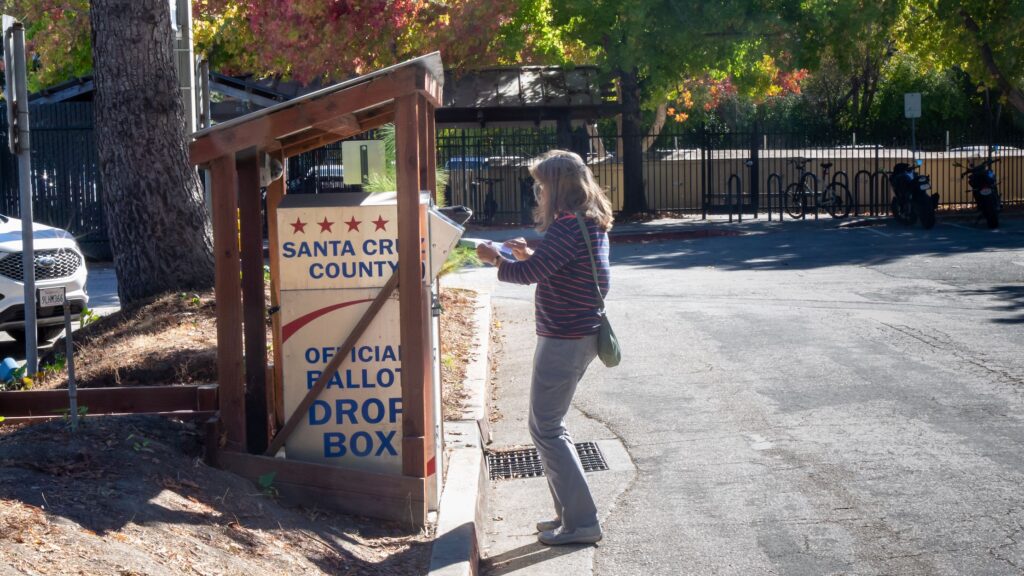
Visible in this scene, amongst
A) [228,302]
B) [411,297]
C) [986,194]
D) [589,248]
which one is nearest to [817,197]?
[986,194]

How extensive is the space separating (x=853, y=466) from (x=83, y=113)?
54.5ft

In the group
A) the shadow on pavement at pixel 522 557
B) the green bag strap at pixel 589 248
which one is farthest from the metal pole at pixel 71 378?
the green bag strap at pixel 589 248

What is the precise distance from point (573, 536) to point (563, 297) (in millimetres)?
1203

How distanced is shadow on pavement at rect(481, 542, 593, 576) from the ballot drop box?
1.55ft

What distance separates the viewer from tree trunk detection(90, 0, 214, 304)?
26.8 feet

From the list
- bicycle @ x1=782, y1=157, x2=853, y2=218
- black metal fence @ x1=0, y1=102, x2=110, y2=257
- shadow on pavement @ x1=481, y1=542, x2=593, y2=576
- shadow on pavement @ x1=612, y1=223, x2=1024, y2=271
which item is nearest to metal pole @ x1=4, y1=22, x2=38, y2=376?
shadow on pavement @ x1=481, y1=542, x2=593, y2=576

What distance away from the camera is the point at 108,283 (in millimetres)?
17062

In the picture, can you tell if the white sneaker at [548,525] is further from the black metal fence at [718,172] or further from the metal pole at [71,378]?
the black metal fence at [718,172]

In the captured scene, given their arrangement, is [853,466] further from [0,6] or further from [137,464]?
[0,6]

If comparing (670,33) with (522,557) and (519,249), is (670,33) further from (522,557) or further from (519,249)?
(522,557)

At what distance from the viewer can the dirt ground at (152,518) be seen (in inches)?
152

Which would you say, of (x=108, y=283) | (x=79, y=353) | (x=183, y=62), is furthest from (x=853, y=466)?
(x=108, y=283)

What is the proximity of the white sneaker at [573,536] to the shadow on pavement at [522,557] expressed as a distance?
1.1 inches

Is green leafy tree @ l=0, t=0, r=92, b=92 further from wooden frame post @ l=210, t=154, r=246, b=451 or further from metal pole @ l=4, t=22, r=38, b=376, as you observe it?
wooden frame post @ l=210, t=154, r=246, b=451
